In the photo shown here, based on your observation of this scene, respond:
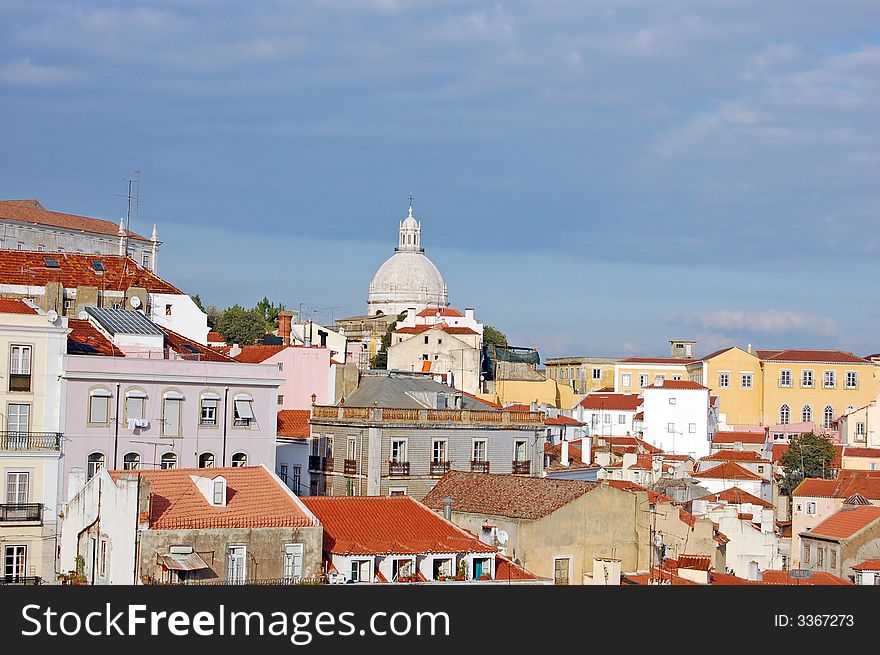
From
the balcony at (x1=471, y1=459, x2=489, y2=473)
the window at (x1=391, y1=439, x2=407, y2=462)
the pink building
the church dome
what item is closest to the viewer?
the pink building

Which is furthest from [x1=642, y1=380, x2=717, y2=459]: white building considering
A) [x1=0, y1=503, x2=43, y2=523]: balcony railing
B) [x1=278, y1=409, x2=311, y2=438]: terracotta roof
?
[x1=0, y1=503, x2=43, y2=523]: balcony railing

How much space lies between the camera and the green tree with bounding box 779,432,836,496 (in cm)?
8900

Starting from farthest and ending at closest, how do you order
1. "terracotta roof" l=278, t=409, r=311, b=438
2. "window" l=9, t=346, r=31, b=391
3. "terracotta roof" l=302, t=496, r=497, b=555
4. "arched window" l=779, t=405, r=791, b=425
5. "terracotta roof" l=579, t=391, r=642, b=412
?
"arched window" l=779, t=405, r=791, b=425, "terracotta roof" l=579, t=391, r=642, b=412, "terracotta roof" l=278, t=409, r=311, b=438, "window" l=9, t=346, r=31, b=391, "terracotta roof" l=302, t=496, r=497, b=555

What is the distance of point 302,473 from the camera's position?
2126 inches

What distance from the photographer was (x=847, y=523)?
54.7 meters

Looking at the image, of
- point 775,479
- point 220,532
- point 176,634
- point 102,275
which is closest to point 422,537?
point 220,532

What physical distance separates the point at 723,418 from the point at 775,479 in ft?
91.7

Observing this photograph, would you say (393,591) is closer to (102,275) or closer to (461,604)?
(461,604)

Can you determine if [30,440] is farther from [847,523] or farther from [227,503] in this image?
[847,523]

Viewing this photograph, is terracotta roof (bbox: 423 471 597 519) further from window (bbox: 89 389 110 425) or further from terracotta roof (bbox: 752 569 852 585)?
window (bbox: 89 389 110 425)

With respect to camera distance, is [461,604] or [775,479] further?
[775,479]

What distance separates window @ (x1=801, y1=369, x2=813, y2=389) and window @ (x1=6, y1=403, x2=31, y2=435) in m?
89.1

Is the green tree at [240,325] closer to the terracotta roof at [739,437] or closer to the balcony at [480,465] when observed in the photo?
the terracotta roof at [739,437]

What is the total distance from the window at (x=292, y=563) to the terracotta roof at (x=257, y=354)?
1159 inches
